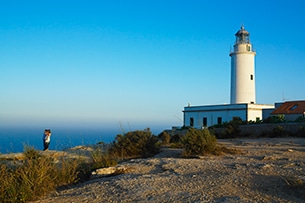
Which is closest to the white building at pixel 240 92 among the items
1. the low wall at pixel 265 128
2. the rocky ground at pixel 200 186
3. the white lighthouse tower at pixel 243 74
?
the white lighthouse tower at pixel 243 74

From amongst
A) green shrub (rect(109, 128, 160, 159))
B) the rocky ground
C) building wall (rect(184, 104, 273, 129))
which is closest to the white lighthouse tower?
building wall (rect(184, 104, 273, 129))

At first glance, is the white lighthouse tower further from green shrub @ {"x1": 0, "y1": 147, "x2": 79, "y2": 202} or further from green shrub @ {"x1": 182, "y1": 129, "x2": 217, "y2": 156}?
green shrub @ {"x1": 0, "y1": 147, "x2": 79, "y2": 202}

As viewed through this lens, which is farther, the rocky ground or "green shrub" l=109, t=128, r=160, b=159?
"green shrub" l=109, t=128, r=160, b=159

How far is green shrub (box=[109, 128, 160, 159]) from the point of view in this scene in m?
13.0

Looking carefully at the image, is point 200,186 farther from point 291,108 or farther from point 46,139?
point 291,108

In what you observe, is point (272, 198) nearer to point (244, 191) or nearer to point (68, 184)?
point (244, 191)

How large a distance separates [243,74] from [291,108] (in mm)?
7513

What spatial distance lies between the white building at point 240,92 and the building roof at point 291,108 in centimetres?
279

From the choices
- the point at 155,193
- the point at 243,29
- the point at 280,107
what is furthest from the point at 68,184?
the point at 243,29

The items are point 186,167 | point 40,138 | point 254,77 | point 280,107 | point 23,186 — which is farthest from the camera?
point 254,77

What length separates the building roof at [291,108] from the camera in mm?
29456

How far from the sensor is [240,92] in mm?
36500

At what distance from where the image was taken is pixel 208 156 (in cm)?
1131

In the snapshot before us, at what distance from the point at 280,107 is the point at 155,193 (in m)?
29.0
